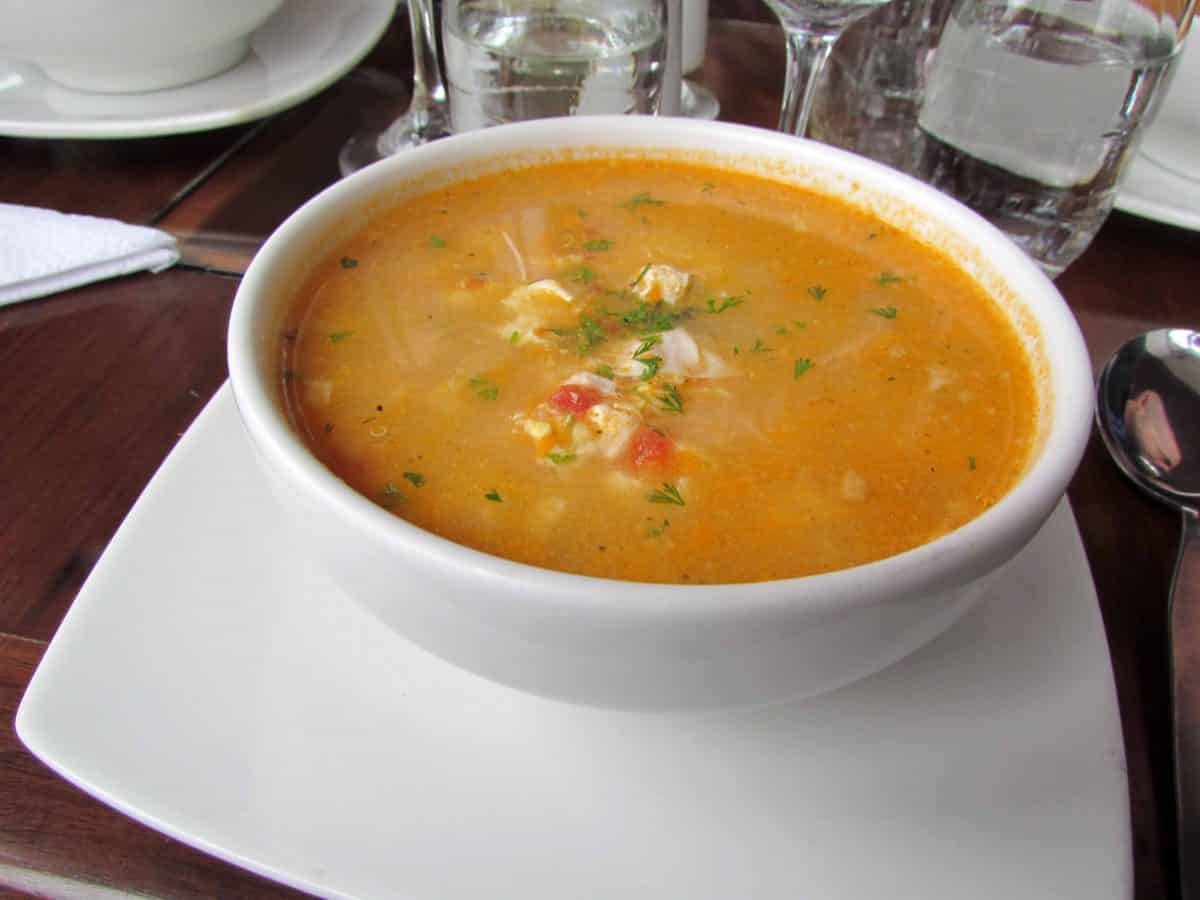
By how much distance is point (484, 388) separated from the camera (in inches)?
36.4

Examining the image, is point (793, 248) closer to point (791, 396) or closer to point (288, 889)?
point (791, 396)

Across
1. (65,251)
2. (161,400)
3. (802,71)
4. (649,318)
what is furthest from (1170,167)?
(65,251)

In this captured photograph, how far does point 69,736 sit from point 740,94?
1581mm

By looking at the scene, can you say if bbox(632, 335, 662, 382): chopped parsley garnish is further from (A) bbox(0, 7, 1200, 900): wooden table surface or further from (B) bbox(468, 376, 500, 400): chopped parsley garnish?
(A) bbox(0, 7, 1200, 900): wooden table surface

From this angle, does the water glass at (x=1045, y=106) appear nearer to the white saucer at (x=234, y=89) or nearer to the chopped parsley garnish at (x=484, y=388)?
the chopped parsley garnish at (x=484, y=388)

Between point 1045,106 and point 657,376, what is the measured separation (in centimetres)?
77

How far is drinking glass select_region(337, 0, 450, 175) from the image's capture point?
5.54 ft

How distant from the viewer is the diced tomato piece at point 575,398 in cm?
89

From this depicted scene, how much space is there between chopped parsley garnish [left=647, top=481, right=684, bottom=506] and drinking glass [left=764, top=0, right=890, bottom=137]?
87 cm

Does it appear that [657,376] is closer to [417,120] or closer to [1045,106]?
[1045,106]

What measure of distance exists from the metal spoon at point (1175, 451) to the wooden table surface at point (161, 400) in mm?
23

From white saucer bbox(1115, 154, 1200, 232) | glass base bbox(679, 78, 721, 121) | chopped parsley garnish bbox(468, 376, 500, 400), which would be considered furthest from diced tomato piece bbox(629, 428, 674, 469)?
glass base bbox(679, 78, 721, 121)

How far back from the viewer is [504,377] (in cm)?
94

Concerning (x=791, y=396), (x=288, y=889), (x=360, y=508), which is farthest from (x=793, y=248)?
(x=288, y=889)
